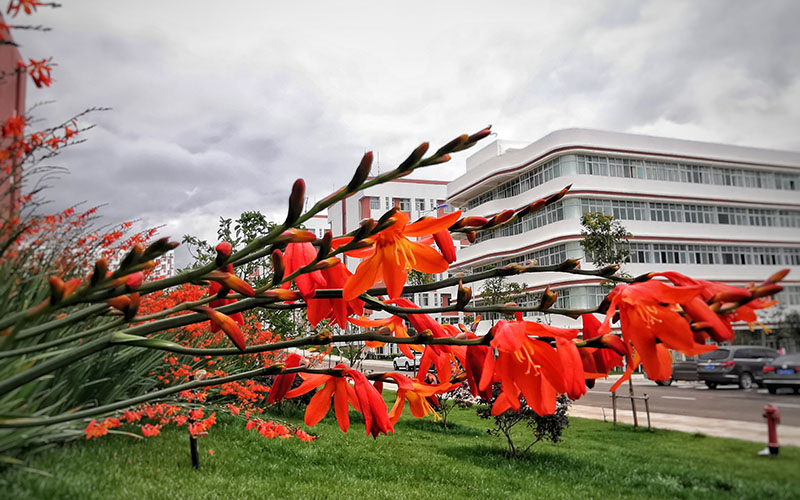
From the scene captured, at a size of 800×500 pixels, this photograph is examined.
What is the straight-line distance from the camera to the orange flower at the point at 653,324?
0.14 metres

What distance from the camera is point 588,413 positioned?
4.38 meters

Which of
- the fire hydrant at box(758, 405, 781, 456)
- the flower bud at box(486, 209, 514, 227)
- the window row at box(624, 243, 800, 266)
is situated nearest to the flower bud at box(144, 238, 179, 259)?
the flower bud at box(486, 209, 514, 227)

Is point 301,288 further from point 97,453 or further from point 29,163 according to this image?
point 97,453

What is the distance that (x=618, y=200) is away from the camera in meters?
5.35

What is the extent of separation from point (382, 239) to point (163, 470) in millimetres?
1565

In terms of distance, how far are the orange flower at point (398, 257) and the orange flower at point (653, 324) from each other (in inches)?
2.1

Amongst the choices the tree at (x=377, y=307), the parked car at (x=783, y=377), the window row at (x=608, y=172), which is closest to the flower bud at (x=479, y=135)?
the tree at (x=377, y=307)

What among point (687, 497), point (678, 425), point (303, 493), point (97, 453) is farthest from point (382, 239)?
point (678, 425)

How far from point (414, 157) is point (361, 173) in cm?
2

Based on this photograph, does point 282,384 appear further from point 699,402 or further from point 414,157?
point 699,402

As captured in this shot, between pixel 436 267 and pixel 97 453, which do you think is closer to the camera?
pixel 436 267

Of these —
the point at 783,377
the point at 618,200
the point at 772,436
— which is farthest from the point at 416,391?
the point at 618,200

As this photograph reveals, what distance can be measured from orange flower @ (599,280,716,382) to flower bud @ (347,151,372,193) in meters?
0.08

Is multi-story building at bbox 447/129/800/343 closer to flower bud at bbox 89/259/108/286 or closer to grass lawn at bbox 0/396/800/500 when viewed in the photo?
grass lawn at bbox 0/396/800/500
